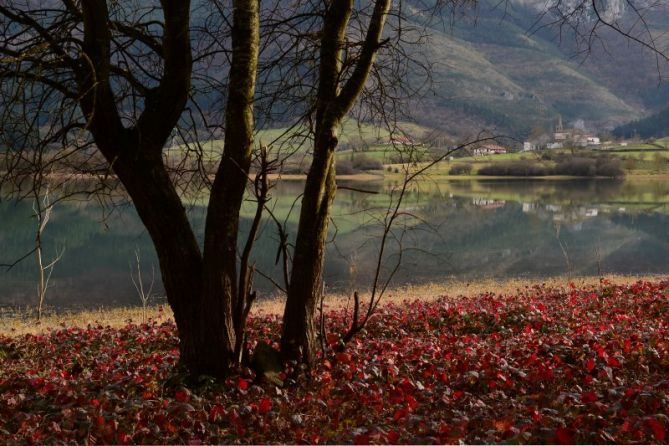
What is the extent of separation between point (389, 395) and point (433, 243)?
39.6 m

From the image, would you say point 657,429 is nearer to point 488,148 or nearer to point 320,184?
point 320,184

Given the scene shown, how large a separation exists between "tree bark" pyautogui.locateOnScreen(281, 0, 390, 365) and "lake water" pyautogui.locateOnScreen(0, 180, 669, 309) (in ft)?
13.0

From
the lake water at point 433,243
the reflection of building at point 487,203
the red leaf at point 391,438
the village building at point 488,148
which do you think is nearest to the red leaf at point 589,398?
the red leaf at point 391,438

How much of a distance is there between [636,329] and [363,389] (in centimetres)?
436

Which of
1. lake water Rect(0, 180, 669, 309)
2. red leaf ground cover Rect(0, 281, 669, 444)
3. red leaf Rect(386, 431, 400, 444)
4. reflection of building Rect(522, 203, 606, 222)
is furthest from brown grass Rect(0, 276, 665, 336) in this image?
reflection of building Rect(522, 203, 606, 222)

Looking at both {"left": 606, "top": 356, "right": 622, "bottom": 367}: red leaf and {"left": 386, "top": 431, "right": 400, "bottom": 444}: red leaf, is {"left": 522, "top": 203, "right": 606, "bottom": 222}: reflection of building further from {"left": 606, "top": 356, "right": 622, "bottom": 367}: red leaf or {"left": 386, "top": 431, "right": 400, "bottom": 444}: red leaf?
{"left": 386, "top": 431, "right": 400, "bottom": 444}: red leaf

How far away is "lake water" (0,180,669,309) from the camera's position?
2761 cm

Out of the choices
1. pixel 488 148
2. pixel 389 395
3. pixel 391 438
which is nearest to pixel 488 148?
pixel 488 148

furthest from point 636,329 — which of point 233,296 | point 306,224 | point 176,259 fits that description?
point 176,259

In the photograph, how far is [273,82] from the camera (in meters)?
8.02

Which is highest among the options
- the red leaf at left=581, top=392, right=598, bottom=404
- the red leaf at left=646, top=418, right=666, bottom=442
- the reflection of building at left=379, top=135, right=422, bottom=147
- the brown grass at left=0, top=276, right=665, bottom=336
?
the reflection of building at left=379, top=135, right=422, bottom=147

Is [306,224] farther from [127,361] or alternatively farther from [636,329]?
[636,329]

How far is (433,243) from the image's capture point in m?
44.6

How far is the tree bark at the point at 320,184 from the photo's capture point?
20.5 feet
